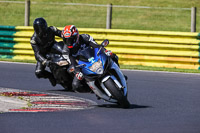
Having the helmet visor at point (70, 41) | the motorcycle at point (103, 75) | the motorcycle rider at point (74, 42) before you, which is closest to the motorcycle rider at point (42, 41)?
the motorcycle rider at point (74, 42)

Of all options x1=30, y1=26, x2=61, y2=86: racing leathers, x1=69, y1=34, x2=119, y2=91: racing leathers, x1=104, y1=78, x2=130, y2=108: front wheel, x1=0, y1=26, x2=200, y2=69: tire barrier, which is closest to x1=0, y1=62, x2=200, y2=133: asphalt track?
x1=104, y1=78, x2=130, y2=108: front wheel

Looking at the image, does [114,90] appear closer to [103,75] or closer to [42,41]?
[103,75]

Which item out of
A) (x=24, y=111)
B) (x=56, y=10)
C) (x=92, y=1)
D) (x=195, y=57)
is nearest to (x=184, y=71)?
(x=195, y=57)

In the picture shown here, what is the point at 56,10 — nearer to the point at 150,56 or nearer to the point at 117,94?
the point at 150,56

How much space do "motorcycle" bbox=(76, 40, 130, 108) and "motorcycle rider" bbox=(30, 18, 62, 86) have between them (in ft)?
7.67

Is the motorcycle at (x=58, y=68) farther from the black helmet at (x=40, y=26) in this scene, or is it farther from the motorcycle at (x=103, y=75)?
the motorcycle at (x=103, y=75)

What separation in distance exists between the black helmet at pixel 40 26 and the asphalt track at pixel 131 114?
48.7 inches

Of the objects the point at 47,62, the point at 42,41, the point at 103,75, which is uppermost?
the point at 42,41

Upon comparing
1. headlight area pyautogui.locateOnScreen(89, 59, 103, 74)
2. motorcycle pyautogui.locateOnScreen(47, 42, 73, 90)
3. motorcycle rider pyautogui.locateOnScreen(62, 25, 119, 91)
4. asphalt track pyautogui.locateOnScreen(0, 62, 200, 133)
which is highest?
motorcycle rider pyautogui.locateOnScreen(62, 25, 119, 91)

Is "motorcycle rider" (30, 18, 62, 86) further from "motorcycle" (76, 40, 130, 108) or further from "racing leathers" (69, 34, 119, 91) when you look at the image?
"motorcycle" (76, 40, 130, 108)

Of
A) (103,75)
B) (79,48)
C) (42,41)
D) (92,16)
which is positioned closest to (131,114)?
(103,75)

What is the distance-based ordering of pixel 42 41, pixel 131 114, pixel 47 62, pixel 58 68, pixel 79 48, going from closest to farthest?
pixel 131 114 → pixel 79 48 → pixel 47 62 → pixel 58 68 → pixel 42 41

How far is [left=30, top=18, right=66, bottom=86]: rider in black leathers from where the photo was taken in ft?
38.3

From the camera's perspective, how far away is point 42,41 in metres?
12.0
